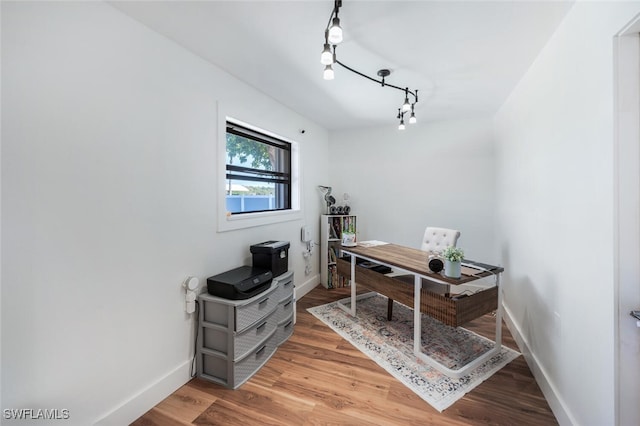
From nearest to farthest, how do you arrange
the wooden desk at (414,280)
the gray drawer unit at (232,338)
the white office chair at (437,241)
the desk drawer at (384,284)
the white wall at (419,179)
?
the gray drawer unit at (232,338)
the wooden desk at (414,280)
the desk drawer at (384,284)
the white office chair at (437,241)
the white wall at (419,179)

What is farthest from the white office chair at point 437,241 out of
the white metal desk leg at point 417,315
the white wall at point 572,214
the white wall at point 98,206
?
the white wall at point 98,206

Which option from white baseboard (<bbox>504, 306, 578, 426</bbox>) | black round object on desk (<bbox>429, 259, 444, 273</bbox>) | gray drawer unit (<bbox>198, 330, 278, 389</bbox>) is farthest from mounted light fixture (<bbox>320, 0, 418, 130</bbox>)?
white baseboard (<bbox>504, 306, 578, 426</bbox>)

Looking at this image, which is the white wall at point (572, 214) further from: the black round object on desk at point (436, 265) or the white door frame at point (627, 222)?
the black round object on desk at point (436, 265)

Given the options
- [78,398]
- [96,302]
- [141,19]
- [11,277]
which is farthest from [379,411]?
[141,19]

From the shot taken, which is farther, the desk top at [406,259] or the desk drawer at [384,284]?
the desk drawer at [384,284]

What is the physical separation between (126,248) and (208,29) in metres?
1.48

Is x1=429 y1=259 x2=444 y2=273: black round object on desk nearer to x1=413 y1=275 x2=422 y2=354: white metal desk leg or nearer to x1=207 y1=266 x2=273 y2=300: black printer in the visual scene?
x1=413 y1=275 x2=422 y2=354: white metal desk leg

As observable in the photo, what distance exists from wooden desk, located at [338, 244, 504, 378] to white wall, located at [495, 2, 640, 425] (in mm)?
309

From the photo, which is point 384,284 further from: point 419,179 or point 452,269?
point 419,179

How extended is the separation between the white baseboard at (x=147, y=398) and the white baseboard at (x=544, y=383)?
7.96ft

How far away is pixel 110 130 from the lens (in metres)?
1.46

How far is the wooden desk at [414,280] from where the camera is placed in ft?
6.48

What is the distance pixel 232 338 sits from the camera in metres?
1.83

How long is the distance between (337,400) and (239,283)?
1.05 m
